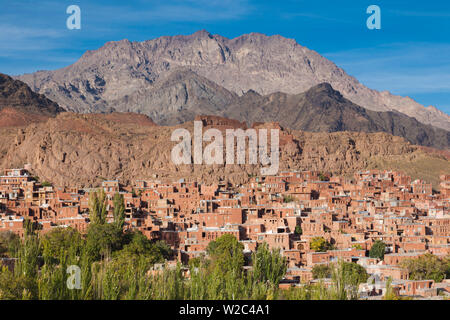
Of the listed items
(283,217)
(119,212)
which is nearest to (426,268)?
(283,217)

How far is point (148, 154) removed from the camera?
11719 cm

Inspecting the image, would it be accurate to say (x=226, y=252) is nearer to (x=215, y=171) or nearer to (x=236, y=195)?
(x=236, y=195)

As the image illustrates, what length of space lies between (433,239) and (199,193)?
24.5 metres

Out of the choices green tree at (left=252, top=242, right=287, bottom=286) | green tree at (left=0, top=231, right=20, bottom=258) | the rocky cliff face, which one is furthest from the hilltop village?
the rocky cliff face

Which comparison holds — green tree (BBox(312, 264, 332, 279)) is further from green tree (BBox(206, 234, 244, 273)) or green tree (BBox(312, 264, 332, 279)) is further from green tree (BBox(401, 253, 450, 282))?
green tree (BBox(401, 253, 450, 282))

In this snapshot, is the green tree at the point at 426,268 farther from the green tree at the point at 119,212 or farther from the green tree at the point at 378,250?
the green tree at the point at 119,212

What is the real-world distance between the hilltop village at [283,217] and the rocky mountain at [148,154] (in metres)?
14.1

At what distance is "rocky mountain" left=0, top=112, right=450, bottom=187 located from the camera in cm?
10794

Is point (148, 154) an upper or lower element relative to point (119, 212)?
upper

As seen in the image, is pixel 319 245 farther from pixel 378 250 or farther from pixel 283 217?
pixel 283 217

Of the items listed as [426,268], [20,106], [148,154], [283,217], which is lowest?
[426,268]

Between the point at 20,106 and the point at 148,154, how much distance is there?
71.5m

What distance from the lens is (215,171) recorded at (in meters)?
105
